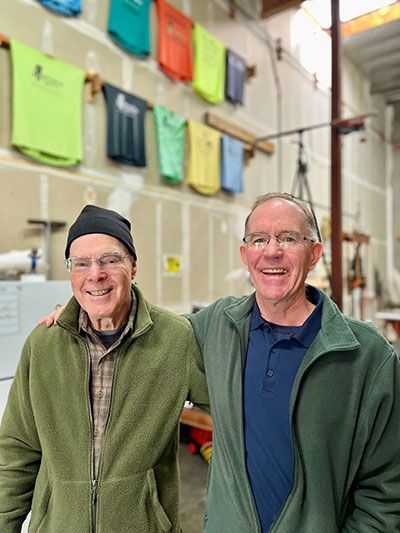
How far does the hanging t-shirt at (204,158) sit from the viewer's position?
3477 mm

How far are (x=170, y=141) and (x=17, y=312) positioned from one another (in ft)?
6.72

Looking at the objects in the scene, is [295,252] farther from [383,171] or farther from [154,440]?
[383,171]

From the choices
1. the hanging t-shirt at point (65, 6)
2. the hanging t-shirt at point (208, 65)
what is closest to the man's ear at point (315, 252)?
the hanging t-shirt at point (65, 6)

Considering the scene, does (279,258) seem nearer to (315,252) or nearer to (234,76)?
(315,252)

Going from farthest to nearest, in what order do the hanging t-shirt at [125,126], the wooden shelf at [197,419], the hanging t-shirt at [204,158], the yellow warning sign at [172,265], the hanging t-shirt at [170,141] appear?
the hanging t-shirt at [204,158] → the yellow warning sign at [172,265] → the hanging t-shirt at [170,141] → the hanging t-shirt at [125,126] → the wooden shelf at [197,419]

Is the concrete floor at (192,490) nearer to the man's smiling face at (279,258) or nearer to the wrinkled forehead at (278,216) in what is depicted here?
the man's smiling face at (279,258)

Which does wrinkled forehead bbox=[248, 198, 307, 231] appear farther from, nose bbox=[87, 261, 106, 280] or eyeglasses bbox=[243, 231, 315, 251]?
nose bbox=[87, 261, 106, 280]

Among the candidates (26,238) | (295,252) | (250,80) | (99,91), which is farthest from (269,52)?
(295,252)

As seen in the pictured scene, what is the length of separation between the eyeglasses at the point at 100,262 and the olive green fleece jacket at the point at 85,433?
0.13m

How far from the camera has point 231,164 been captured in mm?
3895

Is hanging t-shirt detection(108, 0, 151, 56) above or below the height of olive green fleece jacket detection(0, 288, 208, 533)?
above

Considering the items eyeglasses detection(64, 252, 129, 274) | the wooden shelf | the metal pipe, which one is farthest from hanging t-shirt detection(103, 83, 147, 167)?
eyeglasses detection(64, 252, 129, 274)

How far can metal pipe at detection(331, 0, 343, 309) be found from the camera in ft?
10.5

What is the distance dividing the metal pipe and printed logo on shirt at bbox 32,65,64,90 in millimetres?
2081
